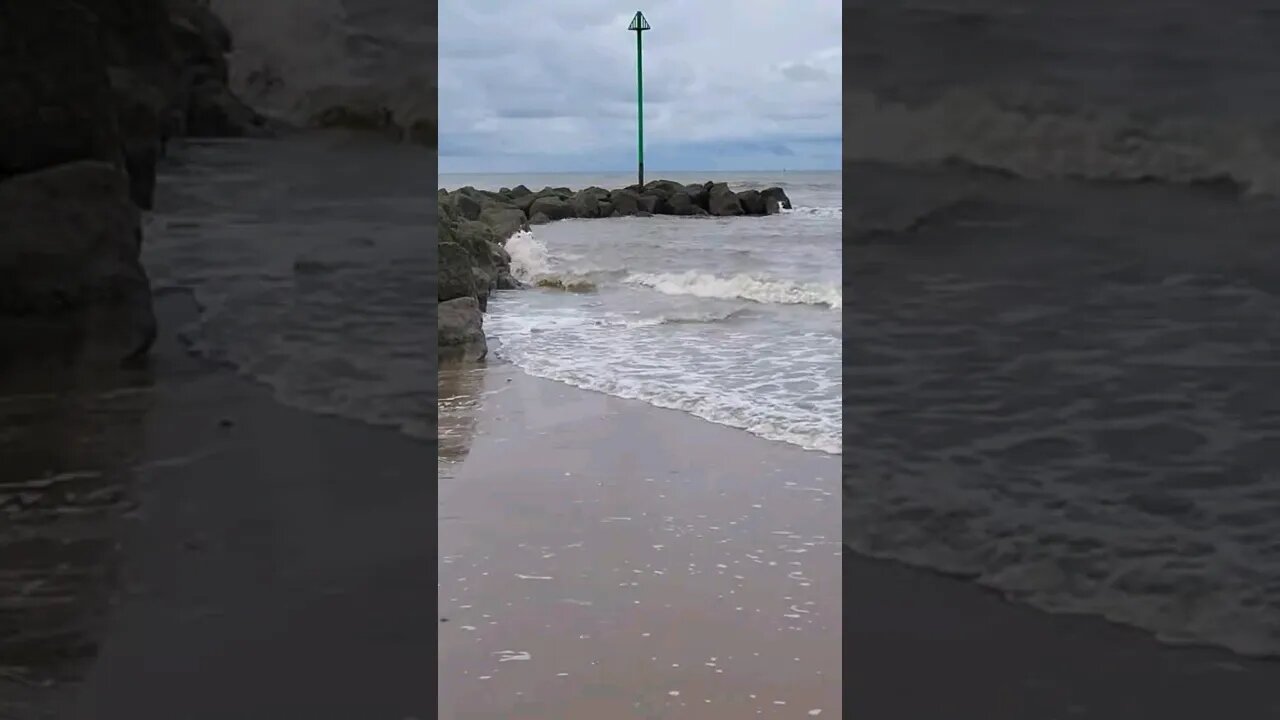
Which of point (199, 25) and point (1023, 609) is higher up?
point (199, 25)

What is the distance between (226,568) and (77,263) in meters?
0.57

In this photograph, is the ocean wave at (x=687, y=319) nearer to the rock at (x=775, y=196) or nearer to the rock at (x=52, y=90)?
the rock at (x=52, y=90)

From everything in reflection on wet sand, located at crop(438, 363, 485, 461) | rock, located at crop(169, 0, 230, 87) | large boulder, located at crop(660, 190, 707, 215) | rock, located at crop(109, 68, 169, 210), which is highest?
large boulder, located at crop(660, 190, 707, 215)

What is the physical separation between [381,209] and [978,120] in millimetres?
991

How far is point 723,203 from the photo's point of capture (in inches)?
598

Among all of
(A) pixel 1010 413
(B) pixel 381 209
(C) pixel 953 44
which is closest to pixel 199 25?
(B) pixel 381 209

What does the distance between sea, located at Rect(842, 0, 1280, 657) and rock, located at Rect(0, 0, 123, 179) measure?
3.54 feet

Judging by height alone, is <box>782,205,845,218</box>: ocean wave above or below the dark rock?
below

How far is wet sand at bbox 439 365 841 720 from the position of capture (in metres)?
1.33

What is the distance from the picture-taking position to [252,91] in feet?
4.91

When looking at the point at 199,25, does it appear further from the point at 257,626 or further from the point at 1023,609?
the point at 1023,609

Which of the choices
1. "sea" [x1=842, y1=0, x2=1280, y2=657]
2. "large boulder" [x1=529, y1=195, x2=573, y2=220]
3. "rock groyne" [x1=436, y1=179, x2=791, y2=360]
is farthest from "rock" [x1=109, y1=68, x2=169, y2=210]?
"large boulder" [x1=529, y1=195, x2=573, y2=220]

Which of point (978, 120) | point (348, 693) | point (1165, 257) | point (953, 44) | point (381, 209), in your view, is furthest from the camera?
point (1165, 257)

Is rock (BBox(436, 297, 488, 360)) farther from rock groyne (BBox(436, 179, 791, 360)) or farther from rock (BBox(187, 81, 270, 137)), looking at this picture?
rock (BBox(187, 81, 270, 137))
